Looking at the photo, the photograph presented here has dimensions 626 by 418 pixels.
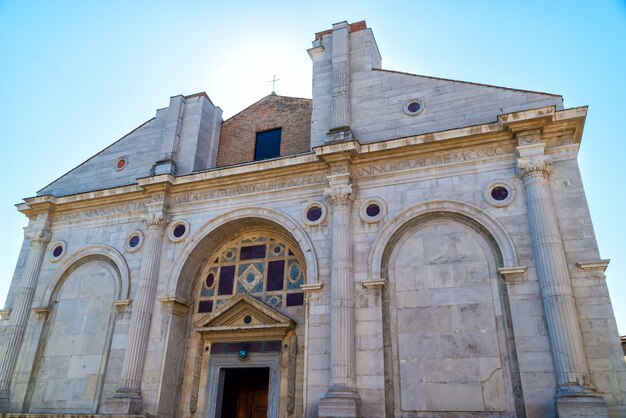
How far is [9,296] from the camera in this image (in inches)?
599

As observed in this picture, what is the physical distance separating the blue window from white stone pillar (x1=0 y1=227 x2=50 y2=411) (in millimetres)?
7254

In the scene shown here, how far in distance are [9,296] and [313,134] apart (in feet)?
34.9

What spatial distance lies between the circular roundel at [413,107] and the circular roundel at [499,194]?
9.22ft

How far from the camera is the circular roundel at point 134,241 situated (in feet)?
47.2

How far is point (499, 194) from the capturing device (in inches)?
439

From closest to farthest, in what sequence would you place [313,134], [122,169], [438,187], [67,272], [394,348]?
1. [394,348]
2. [438,187]
3. [313,134]
4. [67,272]
5. [122,169]

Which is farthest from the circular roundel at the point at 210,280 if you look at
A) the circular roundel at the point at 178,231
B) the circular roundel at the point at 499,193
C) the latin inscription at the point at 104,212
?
the circular roundel at the point at 499,193

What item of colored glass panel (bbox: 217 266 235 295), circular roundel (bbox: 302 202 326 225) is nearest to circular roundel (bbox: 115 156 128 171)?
colored glass panel (bbox: 217 266 235 295)

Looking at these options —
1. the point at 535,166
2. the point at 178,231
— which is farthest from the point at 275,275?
the point at 535,166

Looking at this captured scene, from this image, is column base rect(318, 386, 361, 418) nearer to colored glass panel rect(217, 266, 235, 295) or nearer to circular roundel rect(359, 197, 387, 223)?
circular roundel rect(359, 197, 387, 223)

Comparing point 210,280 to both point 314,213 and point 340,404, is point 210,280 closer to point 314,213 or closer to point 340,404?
point 314,213

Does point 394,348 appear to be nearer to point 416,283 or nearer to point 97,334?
point 416,283

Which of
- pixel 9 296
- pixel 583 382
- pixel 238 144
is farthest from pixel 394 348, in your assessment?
pixel 9 296

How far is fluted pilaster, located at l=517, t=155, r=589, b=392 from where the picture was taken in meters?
8.99
